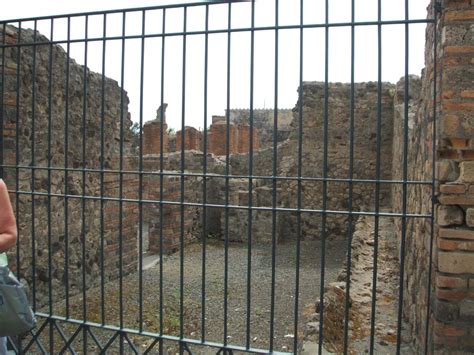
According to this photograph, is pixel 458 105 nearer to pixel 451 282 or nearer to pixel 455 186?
pixel 455 186

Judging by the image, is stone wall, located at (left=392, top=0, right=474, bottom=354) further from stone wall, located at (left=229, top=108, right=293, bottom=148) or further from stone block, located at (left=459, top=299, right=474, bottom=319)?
stone wall, located at (left=229, top=108, right=293, bottom=148)

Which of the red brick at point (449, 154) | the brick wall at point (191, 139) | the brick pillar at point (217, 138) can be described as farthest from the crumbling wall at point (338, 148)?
the red brick at point (449, 154)

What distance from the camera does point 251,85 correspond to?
2797mm

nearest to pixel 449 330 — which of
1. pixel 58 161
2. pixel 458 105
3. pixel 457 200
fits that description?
pixel 457 200

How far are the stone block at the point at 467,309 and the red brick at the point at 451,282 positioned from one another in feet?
0.26

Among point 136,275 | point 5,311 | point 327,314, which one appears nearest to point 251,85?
Result: point 5,311

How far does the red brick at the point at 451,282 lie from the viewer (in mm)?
2438

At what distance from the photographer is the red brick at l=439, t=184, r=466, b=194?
8.00 ft

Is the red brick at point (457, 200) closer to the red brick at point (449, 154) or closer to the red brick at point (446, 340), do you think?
the red brick at point (449, 154)

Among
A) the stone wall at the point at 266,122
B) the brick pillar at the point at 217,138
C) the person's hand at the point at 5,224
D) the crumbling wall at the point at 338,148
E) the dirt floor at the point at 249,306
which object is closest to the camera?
the person's hand at the point at 5,224

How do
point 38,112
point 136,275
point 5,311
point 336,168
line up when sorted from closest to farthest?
1. point 5,311
2. point 38,112
3. point 136,275
4. point 336,168

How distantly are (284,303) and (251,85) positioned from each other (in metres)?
4.39

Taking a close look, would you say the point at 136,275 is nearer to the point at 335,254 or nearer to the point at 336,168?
the point at 335,254

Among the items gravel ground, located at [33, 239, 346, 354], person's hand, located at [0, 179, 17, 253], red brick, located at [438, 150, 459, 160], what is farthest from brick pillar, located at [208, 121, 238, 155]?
red brick, located at [438, 150, 459, 160]
